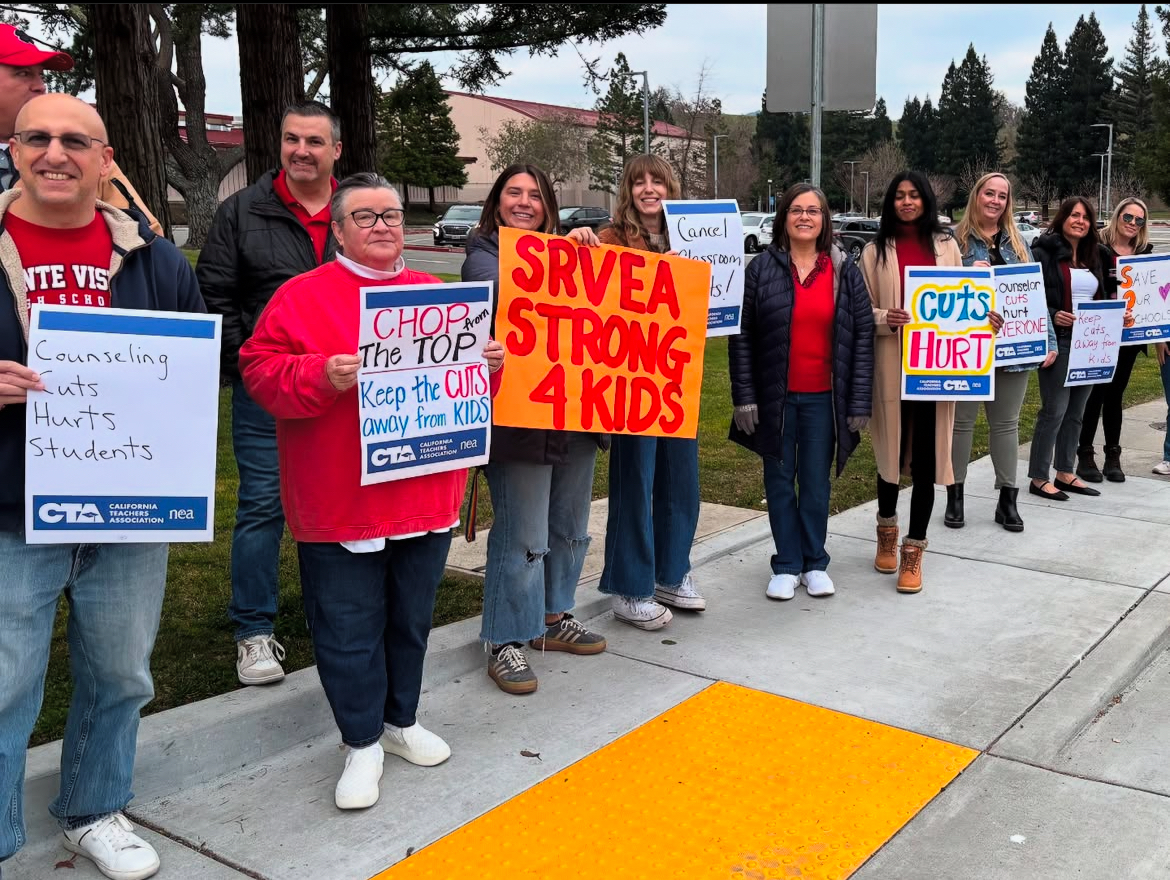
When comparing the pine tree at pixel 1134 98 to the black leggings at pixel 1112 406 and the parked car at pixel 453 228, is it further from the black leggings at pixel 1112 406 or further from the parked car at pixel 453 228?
the black leggings at pixel 1112 406

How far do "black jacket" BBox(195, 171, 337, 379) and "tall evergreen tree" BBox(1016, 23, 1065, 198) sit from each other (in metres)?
91.0

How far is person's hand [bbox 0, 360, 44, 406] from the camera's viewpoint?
2.77m

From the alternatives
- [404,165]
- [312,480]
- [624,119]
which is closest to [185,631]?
[312,480]

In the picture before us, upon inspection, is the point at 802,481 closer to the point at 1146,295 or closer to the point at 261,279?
the point at 261,279

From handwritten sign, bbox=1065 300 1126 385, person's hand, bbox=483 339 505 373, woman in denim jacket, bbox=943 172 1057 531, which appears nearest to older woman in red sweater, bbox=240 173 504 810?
person's hand, bbox=483 339 505 373

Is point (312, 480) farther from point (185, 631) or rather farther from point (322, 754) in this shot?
point (185, 631)

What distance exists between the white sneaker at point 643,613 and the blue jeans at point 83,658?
249 centimetres

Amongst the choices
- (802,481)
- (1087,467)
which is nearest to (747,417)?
(802,481)

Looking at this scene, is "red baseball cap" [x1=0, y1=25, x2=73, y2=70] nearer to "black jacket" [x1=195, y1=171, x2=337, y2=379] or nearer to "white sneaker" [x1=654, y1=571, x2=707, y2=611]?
"black jacket" [x1=195, y1=171, x2=337, y2=379]

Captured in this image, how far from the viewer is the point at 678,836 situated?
348 cm

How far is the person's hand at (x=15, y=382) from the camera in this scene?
2773mm

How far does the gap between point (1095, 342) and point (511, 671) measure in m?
5.00

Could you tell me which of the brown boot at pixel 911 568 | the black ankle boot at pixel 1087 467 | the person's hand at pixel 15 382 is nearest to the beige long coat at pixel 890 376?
the brown boot at pixel 911 568

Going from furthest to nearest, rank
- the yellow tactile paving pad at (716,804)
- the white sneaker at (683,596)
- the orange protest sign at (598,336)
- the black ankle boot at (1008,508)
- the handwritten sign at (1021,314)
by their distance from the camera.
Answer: the black ankle boot at (1008,508) → the handwritten sign at (1021,314) → the white sneaker at (683,596) → the orange protest sign at (598,336) → the yellow tactile paving pad at (716,804)
